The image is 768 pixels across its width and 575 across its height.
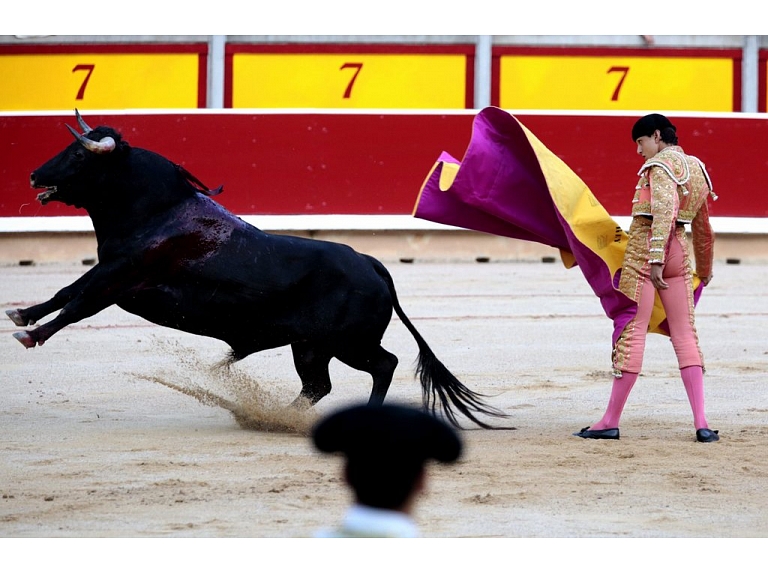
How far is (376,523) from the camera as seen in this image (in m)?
1.68

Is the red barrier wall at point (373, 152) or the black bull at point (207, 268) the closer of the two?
the black bull at point (207, 268)

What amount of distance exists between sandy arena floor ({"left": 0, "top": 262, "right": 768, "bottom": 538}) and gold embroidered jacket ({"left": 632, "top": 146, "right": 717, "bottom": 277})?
0.70m

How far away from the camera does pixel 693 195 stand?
4.57 metres

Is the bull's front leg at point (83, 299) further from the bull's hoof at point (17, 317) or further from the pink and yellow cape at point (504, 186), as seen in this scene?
the pink and yellow cape at point (504, 186)

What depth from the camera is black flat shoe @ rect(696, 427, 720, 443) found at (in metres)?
4.61

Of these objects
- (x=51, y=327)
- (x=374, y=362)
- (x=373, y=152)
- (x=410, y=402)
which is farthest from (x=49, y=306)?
(x=373, y=152)

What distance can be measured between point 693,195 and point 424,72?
301 inches

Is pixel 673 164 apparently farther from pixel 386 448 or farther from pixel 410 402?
pixel 386 448

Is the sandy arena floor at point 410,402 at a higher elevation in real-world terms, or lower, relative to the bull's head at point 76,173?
lower

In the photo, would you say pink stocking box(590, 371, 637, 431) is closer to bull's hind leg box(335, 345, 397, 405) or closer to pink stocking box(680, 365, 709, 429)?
pink stocking box(680, 365, 709, 429)

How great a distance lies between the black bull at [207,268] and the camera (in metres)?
4.72

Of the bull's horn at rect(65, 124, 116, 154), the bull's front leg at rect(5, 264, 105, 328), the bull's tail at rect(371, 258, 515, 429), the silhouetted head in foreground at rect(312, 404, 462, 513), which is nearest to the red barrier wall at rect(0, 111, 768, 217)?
the bull's tail at rect(371, 258, 515, 429)

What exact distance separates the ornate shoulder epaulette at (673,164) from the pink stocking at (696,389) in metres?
0.62

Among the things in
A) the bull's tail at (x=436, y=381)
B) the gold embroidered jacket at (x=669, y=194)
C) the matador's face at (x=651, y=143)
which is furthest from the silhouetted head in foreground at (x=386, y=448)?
the bull's tail at (x=436, y=381)
